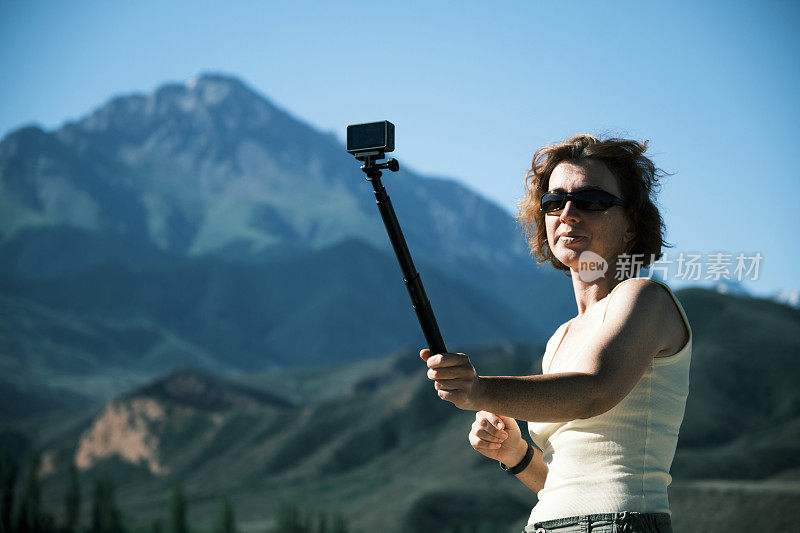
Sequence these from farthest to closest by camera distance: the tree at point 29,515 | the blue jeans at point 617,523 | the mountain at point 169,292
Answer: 1. the mountain at point 169,292
2. the tree at point 29,515
3. the blue jeans at point 617,523

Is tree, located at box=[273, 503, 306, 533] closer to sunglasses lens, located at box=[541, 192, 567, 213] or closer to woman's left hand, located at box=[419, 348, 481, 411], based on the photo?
sunglasses lens, located at box=[541, 192, 567, 213]

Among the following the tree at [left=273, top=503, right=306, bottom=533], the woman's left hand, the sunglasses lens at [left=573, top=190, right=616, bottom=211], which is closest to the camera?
the woman's left hand

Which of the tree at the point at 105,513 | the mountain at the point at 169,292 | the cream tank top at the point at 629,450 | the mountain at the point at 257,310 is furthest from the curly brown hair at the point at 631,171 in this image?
the mountain at the point at 257,310

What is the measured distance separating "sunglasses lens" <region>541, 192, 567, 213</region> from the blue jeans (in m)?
0.79

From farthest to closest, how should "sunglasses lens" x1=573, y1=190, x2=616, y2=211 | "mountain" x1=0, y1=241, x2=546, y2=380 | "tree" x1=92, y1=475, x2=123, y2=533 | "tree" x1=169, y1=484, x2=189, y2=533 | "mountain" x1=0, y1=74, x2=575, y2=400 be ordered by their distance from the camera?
"mountain" x1=0, y1=241, x2=546, y2=380
"mountain" x1=0, y1=74, x2=575, y2=400
"tree" x1=92, y1=475, x2=123, y2=533
"tree" x1=169, y1=484, x2=189, y2=533
"sunglasses lens" x1=573, y1=190, x2=616, y2=211

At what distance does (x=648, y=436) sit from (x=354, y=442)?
182ft

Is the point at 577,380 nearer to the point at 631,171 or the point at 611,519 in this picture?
the point at 611,519

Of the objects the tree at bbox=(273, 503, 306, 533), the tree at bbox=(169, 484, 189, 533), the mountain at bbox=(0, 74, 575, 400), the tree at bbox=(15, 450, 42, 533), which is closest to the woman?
the tree at bbox=(273, 503, 306, 533)

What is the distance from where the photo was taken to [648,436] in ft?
6.79

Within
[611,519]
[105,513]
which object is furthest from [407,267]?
[105,513]

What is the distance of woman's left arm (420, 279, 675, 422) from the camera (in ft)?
6.25

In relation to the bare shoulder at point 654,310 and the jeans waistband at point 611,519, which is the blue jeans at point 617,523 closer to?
the jeans waistband at point 611,519

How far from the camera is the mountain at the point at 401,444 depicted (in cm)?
3669

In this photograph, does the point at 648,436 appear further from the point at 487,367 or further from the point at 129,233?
the point at 129,233
